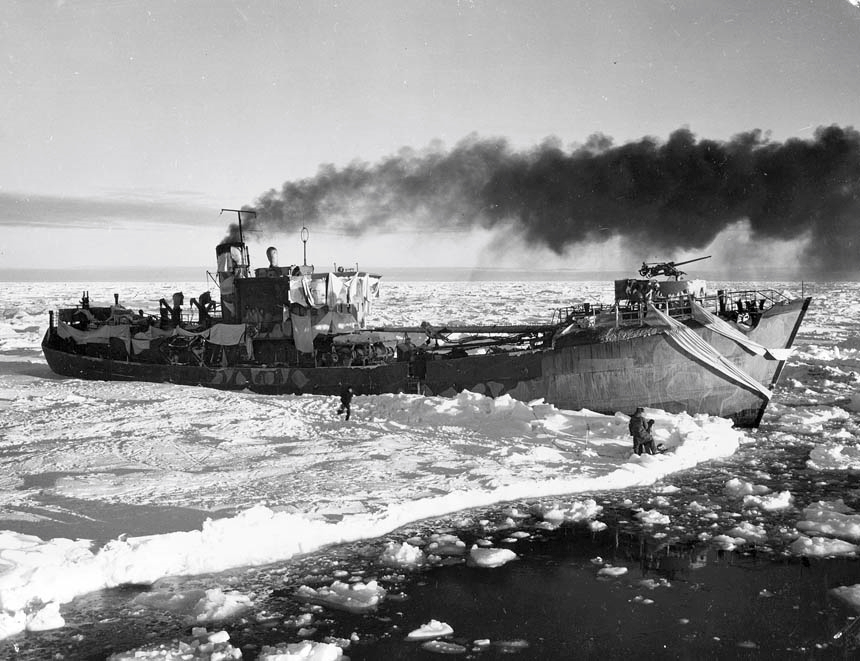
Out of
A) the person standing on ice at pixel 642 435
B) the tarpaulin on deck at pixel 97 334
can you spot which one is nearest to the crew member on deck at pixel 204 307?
the tarpaulin on deck at pixel 97 334

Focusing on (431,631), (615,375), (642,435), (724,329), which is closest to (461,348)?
(615,375)

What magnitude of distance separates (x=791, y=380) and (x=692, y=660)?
18.4 metres

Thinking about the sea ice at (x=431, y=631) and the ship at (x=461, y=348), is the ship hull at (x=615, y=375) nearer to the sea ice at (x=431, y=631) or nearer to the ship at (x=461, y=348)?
the ship at (x=461, y=348)

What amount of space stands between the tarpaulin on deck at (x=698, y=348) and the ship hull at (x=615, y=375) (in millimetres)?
130

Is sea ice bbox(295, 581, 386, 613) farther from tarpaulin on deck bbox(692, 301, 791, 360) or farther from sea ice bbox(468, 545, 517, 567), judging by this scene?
tarpaulin on deck bbox(692, 301, 791, 360)

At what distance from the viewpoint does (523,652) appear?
6.24 metres

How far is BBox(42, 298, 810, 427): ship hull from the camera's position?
16.6 metres

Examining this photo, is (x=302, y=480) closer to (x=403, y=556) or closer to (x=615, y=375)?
(x=403, y=556)

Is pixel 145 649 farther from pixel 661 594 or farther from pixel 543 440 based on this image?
pixel 543 440

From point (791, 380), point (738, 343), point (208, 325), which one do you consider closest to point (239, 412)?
point (208, 325)

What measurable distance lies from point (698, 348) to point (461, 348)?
5.96 meters

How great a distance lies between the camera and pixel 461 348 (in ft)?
63.4

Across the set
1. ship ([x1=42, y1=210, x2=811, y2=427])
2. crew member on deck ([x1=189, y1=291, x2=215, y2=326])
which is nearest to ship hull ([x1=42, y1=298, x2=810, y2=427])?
ship ([x1=42, y1=210, x2=811, y2=427])

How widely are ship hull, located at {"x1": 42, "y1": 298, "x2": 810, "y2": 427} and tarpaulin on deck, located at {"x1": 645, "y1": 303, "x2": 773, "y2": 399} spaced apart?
130 mm
